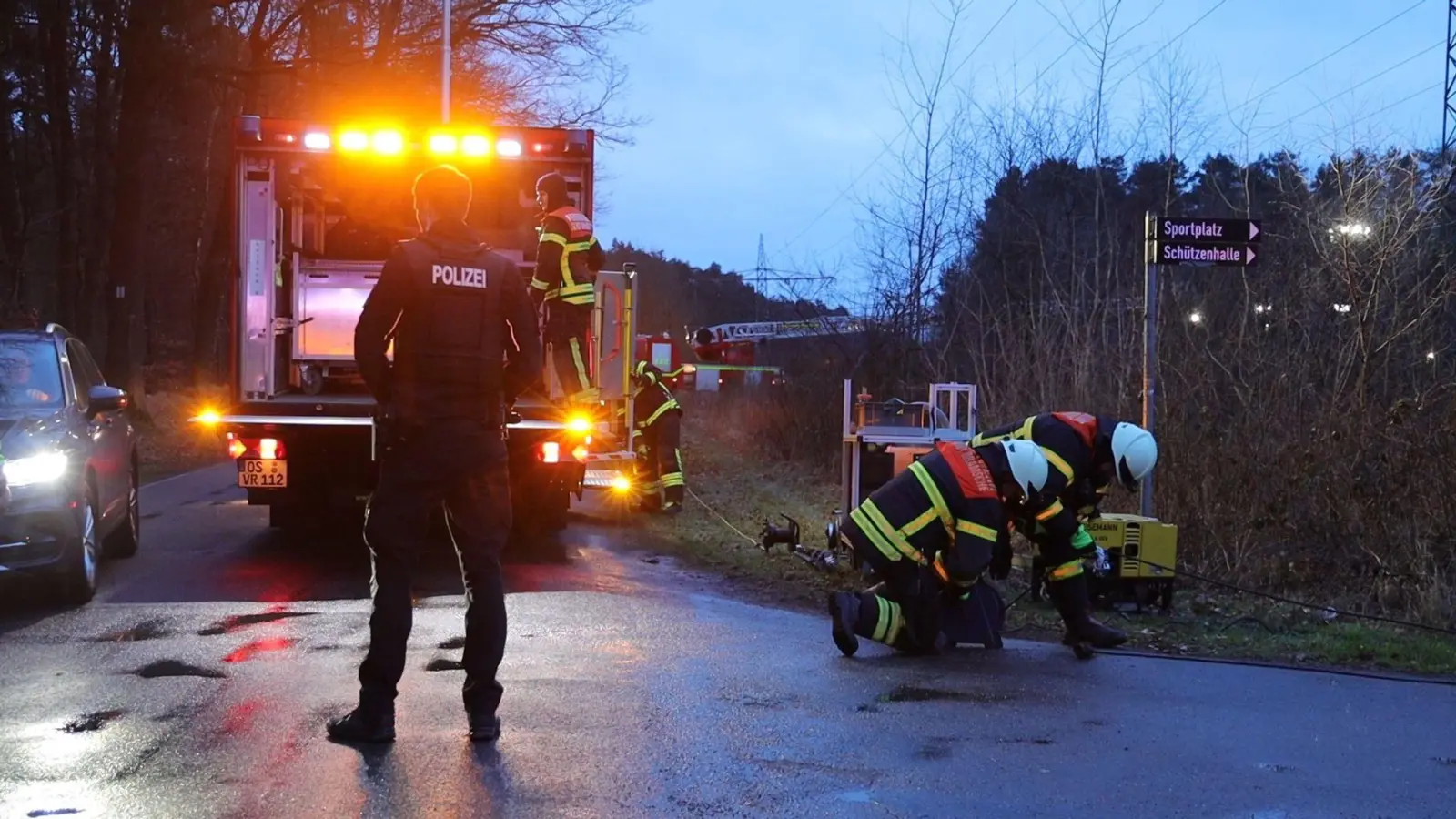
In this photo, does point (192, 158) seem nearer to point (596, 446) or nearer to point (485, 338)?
point (596, 446)

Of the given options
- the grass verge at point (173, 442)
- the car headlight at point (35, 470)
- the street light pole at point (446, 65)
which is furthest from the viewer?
the street light pole at point (446, 65)

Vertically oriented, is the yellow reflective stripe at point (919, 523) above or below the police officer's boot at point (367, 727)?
above

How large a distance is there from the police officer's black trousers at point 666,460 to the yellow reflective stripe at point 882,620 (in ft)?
23.3

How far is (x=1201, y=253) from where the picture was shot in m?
9.37

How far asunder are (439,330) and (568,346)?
18.3ft

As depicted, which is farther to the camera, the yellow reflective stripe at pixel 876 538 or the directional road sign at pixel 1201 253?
the directional road sign at pixel 1201 253

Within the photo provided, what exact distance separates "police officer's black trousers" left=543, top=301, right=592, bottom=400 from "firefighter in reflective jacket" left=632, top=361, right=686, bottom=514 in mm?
2977

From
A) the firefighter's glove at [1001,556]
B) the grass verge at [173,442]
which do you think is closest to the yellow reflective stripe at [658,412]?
the grass verge at [173,442]

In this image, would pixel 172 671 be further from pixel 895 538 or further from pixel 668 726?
pixel 895 538

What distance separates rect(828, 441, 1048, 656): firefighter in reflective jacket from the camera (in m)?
6.89

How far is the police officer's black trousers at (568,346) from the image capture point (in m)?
10.9

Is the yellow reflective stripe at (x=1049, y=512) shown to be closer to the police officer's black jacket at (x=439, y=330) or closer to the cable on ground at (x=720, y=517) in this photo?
the police officer's black jacket at (x=439, y=330)

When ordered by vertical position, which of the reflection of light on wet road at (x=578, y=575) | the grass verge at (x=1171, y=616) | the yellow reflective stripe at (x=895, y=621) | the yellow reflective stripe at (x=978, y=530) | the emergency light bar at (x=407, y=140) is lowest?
the grass verge at (x=1171, y=616)

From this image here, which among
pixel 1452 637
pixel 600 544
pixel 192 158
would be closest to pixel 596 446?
pixel 600 544
